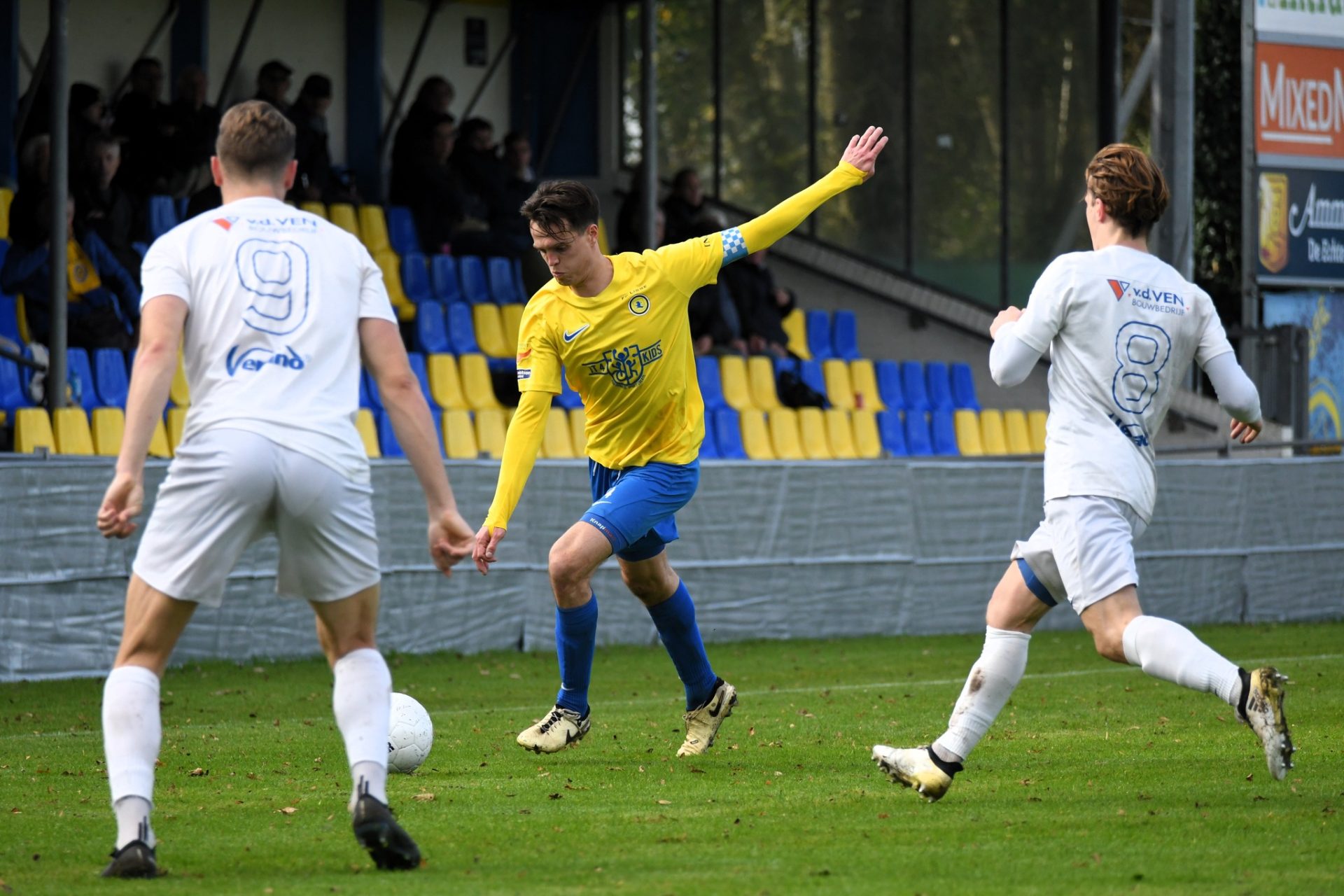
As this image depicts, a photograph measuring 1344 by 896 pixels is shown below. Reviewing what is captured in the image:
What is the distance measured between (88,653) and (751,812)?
653cm

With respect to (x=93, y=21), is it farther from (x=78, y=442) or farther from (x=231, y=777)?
(x=231, y=777)

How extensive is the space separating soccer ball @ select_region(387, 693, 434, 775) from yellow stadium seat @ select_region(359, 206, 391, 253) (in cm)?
1098

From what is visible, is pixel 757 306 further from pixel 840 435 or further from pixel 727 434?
pixel 727 434

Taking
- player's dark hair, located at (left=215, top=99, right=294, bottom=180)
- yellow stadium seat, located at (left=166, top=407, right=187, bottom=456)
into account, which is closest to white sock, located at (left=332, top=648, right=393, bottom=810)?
player's dark hair, located at (left=215, top=99, right=294, bottom=180)

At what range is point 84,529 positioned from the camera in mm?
11070

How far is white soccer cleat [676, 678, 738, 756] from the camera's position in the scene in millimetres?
7324

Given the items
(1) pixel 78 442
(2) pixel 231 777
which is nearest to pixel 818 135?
(1) pixel 78 442

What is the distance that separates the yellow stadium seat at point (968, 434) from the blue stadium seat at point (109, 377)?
8.77 meters

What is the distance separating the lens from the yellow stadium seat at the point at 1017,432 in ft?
63.4

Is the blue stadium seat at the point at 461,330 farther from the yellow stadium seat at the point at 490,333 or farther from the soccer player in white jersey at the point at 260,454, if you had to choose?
the soccer player in white jersey at the point at 260,454

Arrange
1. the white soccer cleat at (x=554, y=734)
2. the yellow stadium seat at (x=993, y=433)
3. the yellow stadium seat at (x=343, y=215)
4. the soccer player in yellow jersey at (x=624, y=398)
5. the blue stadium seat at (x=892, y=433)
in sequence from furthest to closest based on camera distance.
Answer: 1. the yellow stadium seat at (x=993, y=433)
2. the blue stadium seat at (x=892, y=433)
3. the yellow stadium seat at (x=343, y=215)
4. the white soccer cleat at (x=554, y=734)
5. the soccer player in yellow jersey at (x=624, y=398)

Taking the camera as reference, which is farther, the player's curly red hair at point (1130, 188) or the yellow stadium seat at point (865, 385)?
the yellow stadium seat at point (865, 385)

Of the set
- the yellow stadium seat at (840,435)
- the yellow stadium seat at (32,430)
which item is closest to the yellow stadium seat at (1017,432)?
the yellow stadium seat at (840,435)

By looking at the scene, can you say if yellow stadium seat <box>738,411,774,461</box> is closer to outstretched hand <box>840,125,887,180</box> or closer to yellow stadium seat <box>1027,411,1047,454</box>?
yellow stadium seat <box>1027,411,1047,454</box>
